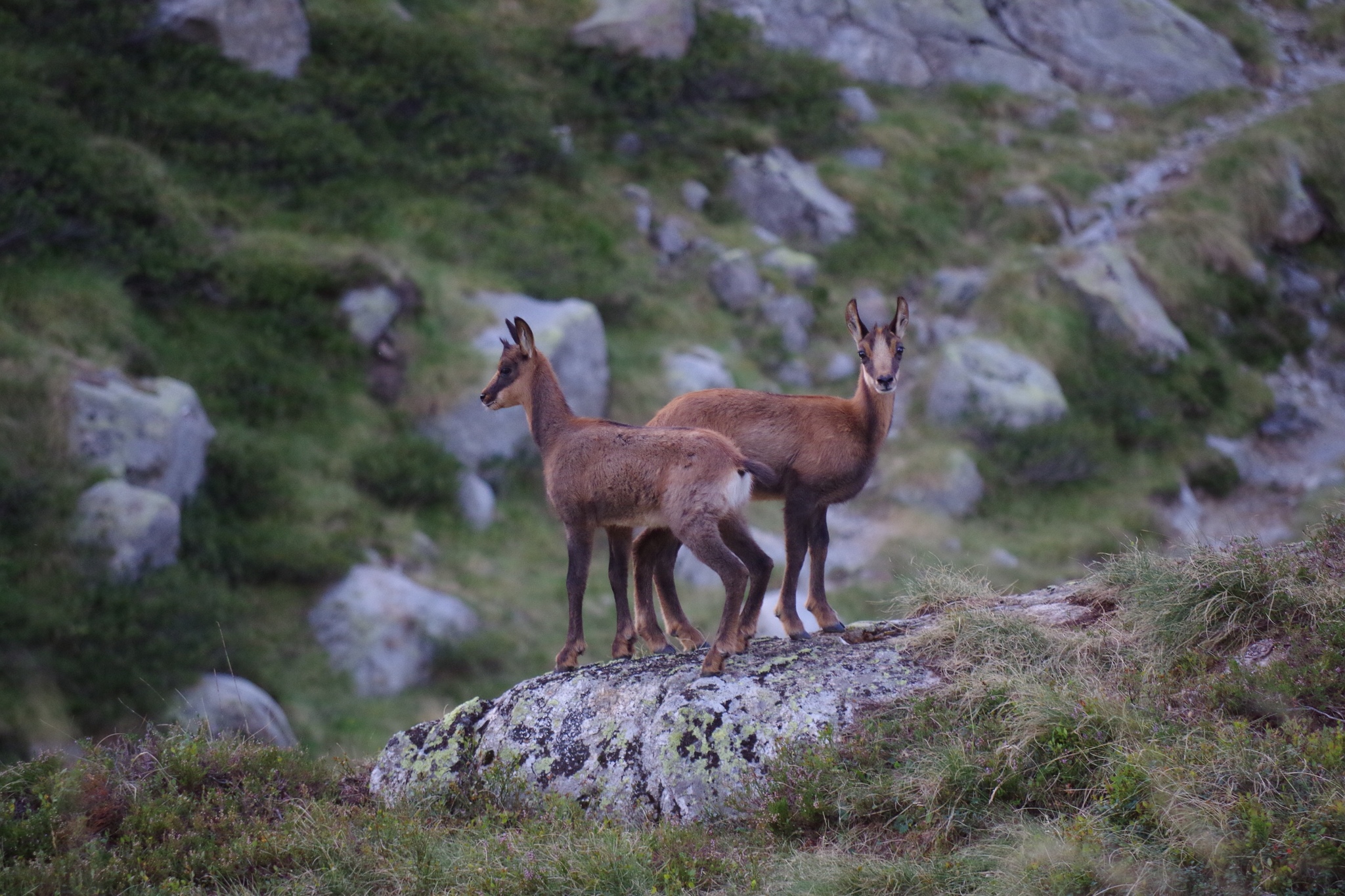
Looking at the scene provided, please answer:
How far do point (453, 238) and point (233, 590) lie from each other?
9.38m

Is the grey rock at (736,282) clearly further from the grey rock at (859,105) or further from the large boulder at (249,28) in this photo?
the large boulder at (249,28)

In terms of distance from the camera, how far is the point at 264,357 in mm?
19344

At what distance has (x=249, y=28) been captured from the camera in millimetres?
23688

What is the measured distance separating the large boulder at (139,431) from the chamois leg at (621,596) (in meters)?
10.0

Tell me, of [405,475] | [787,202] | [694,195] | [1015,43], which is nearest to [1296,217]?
[1015,43]

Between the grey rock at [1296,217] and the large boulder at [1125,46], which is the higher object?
the large boulder at [1125,46]

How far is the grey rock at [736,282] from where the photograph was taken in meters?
25.2

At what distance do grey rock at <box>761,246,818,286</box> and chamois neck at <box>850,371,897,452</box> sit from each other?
17.3 meters

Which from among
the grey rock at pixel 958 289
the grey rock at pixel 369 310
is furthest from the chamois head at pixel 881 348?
the grey rock at pixel 958 289

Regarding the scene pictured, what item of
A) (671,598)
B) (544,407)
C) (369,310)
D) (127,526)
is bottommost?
(127,526)

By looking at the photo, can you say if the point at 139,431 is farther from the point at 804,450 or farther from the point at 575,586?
the point at 804,450

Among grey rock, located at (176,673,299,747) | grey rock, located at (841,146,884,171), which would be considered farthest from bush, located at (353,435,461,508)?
grey rock, located at (841,146,884,171)

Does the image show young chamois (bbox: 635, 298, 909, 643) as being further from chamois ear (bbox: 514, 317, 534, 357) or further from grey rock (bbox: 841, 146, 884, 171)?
grey rock (bbox: 841, 146, 884, 171)

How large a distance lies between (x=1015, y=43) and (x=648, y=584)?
32.4 m
